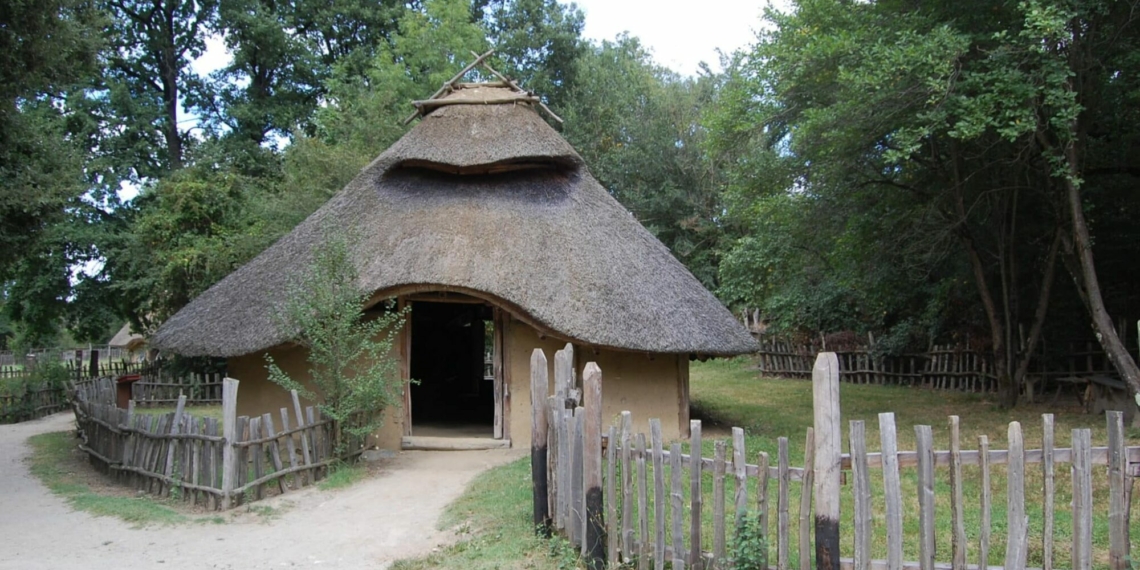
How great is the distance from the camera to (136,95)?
29.1 metres

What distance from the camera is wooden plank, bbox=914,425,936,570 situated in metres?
4.91

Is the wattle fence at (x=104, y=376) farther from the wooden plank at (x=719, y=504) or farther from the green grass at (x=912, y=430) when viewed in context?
the wooden plank at (x=719, y=504)

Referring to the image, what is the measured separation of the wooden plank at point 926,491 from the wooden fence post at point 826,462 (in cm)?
45

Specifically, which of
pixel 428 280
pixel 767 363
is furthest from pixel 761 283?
pixel 428 280

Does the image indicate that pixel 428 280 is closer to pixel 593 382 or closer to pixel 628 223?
pixel 628 223

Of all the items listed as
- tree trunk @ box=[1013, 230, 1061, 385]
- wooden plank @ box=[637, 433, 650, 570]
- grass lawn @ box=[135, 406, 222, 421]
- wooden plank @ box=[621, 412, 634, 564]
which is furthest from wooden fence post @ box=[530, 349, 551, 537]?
grass lawn @ box=[135, 406, 222, 421]

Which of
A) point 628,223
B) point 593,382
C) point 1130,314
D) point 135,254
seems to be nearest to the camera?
point 593,382

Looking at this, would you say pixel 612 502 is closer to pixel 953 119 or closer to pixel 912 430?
pixel 912 430

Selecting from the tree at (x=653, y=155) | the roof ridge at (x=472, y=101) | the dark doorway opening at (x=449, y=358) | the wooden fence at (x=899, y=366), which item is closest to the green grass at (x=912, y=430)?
the wooden fence at (x=899, y=366)

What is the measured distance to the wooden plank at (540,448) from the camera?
7070mm

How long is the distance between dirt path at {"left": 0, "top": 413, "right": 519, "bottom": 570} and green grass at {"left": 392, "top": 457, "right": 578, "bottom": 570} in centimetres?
23

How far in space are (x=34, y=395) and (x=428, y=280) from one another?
41.2 ft

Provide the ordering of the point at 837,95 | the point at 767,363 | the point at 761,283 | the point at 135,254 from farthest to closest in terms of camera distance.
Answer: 1. the point at 767,363
2. the point at 135,254
3. the point at 761,283
4. the point at 837,95

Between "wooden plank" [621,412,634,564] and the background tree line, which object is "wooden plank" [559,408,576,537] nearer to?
"wooden plank" [621,412,634,564]
